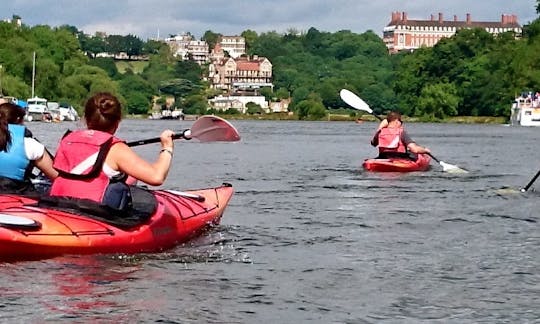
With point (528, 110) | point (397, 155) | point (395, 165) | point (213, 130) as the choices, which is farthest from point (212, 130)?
point (528, 110)

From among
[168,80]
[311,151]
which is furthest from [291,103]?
[311,151]

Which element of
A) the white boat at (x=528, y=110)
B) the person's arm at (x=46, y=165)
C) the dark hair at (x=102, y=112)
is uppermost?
the dark hair at (x=102, y=112)

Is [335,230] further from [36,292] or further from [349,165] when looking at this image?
[349,165]

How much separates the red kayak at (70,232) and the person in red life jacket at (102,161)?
0.23m

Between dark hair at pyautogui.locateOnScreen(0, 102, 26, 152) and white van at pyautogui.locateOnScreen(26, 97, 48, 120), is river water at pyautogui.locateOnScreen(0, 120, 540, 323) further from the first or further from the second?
white van at pyautogui.locateOnScreen(26, 97, 48, 120)

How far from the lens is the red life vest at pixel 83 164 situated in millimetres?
9406

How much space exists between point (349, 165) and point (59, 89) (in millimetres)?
70952

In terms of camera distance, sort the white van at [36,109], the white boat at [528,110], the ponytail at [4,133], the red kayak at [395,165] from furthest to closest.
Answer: the white boat at [528,110], the white van at [36,109], the red kayak at [395,165], the ponytail at [4,133]

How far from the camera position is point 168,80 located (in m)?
193

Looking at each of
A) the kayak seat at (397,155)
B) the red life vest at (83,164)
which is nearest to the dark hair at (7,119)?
the red life vest at (83,164)

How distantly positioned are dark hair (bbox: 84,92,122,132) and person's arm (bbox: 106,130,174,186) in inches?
7.8

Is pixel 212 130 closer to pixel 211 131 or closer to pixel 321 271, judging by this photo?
pixel 211 131

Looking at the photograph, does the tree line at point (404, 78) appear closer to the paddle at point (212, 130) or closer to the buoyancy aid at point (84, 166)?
the paddle at point (212, 130)

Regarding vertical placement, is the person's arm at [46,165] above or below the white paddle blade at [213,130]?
below
